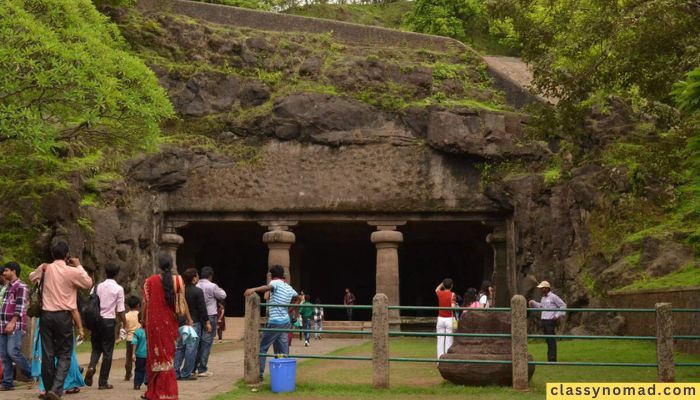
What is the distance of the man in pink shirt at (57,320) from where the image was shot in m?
9.61

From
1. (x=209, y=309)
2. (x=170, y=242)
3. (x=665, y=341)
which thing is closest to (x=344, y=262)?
(x=170, y=242)

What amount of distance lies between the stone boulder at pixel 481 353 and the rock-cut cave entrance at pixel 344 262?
18.9 meters

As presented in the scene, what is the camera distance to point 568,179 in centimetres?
2364

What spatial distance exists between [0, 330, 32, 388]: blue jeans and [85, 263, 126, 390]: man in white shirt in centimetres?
87

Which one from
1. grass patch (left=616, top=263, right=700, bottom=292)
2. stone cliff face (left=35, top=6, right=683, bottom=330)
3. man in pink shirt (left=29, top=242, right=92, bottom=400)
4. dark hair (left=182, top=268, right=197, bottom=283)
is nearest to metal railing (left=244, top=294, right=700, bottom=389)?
dark hair (left=182, top=268, right=197, bottom=283)

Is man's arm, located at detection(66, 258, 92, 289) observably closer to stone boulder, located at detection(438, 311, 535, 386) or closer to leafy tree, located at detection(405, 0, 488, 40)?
stone boulder, located at detection(438, 311, 535, 386)

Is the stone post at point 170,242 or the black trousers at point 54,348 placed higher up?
the stone post at point 170,242

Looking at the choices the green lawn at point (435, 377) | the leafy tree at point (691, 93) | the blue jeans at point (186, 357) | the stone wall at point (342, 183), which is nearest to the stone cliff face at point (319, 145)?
the stone wall at point (342, 183)

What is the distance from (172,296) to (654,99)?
954 centimetres

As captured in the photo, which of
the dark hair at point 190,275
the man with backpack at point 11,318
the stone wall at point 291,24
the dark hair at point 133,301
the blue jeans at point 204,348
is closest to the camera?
the man with backpack at point 11,318

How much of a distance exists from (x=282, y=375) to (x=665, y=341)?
15.6ft

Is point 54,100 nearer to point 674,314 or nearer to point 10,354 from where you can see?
point 10,354

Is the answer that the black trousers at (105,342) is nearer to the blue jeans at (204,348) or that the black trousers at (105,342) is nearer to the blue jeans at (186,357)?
the blue jeans at (186,357)

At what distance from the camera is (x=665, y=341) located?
11117 mm
